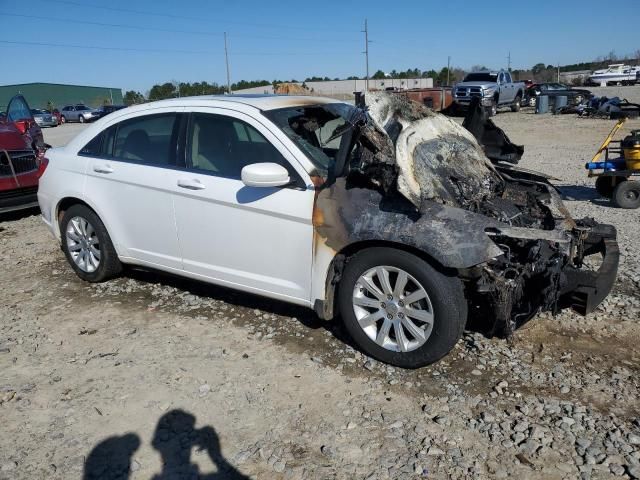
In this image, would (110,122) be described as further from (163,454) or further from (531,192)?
(531,192)

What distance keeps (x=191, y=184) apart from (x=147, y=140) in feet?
2.64

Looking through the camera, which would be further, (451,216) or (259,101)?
(259,101)

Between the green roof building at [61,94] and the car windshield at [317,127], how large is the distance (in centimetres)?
5675

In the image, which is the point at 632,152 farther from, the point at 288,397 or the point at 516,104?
the point at 516,104

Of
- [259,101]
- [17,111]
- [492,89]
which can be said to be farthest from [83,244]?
[492,89]

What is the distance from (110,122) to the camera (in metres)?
4.86

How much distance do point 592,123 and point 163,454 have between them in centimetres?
2179

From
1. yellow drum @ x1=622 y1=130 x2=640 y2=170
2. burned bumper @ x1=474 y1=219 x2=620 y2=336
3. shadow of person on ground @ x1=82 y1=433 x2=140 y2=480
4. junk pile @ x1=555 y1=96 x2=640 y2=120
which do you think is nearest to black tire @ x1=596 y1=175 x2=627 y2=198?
yellow drum @ x1=622 y1=130 x2=640 y2=170

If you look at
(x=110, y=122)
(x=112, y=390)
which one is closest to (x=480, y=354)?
(x=112, y=390)

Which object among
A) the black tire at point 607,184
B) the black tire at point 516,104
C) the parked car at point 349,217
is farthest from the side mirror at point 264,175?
the black tire at point 516,104

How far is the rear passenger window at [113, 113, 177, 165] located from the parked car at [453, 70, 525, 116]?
78.7 feet

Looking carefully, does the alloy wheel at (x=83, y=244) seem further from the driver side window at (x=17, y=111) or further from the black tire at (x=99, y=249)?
the driver side window at (x=17, y=111)

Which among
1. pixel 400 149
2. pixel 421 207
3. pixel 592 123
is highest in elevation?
pixel 400 149

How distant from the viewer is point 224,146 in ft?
13.5
